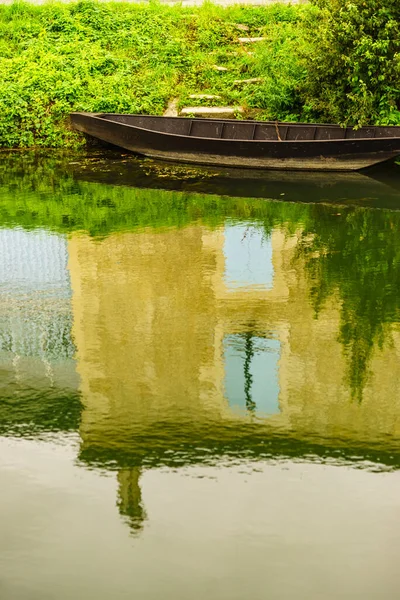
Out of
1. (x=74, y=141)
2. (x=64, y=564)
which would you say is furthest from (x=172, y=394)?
(x=74, y=141)

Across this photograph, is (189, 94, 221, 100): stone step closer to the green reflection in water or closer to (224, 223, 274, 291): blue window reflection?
the green reflection in water

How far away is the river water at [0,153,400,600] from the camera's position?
219 inches

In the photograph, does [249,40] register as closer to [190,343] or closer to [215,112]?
[215,112]

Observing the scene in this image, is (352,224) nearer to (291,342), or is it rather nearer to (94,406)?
(291,342)

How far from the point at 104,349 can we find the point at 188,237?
12.2 ft

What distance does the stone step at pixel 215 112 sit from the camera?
16.6 m

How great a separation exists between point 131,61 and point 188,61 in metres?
1.29

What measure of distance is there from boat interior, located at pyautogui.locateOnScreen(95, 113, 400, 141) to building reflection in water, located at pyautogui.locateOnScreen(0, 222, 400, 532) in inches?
173

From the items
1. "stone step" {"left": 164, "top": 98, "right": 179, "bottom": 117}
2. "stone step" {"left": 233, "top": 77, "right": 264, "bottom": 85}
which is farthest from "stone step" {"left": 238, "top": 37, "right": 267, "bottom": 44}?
"stone step" {"left": 164, "top": 98, "right": 179, "bottom": 117}

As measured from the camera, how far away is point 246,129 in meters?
16.1

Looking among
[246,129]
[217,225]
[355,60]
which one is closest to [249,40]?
[246,129]

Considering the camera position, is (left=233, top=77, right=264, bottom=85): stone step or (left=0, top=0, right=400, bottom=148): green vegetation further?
(left=233, top=77, right=264, bottom=85): stone step

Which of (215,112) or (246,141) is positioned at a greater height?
(215,112)

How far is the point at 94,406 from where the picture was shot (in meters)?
7.48
